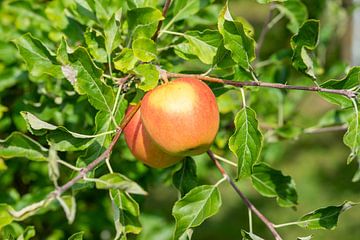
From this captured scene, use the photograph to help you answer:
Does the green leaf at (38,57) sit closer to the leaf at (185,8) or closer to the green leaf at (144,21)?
the green leaf at (144,21)

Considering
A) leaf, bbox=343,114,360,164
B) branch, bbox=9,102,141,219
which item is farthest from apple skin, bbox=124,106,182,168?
leaf, bbox=343,114,360,164

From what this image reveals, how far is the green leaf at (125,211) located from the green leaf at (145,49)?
0.87 feet

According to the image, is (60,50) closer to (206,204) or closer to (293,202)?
(206,204)

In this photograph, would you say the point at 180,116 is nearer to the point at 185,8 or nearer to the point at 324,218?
the point at 324,218

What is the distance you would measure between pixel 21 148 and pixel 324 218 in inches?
23.8

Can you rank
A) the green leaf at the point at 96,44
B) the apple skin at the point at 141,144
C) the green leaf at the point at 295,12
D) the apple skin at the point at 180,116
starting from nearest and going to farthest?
the apple skin at the point at 180,116, the apple skin at the point at 141,144, the green leaf at the point at 96,44, the green leaf at the point at 295,12

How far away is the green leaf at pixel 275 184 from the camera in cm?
145

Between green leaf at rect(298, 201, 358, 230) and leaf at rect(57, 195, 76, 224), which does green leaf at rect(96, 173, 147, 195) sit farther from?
green leaf at rect(298, 201, 358, 230)

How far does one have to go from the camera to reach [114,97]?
4.06 ft

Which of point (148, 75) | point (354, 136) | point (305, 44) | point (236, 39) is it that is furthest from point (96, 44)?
point (354, 136)

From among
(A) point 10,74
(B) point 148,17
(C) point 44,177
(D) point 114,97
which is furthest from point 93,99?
(C) point 44,177

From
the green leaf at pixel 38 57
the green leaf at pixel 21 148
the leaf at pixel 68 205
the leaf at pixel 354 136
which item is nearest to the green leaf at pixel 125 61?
the green leaf at pixel 38 57

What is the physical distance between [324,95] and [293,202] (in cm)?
31

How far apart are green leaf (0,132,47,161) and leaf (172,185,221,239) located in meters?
0.28
